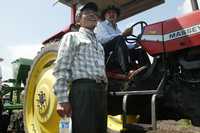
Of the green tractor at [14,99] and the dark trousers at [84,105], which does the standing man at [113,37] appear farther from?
the green tractor at [14,99]

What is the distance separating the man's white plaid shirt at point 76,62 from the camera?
147 inches

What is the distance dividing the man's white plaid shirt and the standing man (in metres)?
1.34

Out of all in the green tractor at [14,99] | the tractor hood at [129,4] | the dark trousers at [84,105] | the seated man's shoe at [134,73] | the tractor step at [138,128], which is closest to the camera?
the dark trousers at [84,105]

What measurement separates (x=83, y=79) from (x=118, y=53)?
61.0 inches

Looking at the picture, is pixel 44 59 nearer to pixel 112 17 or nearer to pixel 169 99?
pixel 112 17

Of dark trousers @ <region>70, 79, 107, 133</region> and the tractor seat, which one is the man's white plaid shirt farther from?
the tractor seat

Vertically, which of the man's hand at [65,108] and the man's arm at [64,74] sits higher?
the man's arm at [64,74]

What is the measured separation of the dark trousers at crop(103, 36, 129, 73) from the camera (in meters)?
5.21

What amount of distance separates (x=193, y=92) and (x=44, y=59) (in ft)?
7.82

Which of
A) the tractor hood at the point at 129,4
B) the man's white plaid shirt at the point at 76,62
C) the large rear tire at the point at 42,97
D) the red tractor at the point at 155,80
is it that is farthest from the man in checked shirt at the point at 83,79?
the tractor hood at the point at 129,4

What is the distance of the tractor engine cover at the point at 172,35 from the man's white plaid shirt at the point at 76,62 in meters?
1.24

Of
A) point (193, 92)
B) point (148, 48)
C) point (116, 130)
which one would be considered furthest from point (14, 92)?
point (193, 92)

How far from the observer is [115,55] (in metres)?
5.34

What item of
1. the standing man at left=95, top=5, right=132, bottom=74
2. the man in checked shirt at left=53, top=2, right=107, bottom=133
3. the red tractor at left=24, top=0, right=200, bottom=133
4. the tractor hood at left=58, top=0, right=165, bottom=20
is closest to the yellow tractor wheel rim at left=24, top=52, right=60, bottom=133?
the red tractor at left=24, top=0, right=200, bottom=133
